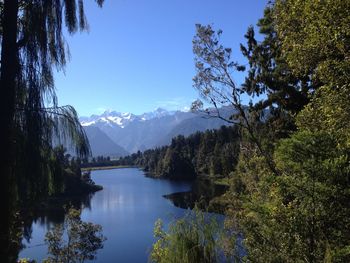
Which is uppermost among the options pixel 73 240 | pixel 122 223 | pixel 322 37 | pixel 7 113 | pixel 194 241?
pixel 322 37

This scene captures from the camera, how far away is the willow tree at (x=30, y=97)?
385 centimetres

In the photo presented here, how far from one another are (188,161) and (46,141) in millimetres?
120135

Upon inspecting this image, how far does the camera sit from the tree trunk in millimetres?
3625

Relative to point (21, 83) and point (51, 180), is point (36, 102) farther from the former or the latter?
point (51, 180)

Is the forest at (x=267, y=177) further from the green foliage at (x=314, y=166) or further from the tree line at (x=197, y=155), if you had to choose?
the tree line at (x=197, y=155)

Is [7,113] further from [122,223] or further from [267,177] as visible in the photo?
[122,223]

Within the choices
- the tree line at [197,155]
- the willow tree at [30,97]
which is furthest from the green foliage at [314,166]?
the tree line at [197,155]

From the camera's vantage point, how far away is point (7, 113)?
3824 millimetres

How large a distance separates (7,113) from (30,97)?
384 mm

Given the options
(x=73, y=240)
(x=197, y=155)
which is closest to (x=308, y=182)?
(x=73, y=240)

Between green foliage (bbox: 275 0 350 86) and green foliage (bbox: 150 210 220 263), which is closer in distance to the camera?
green foliage (bbox: 275 0 350 86)

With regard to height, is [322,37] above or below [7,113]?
above

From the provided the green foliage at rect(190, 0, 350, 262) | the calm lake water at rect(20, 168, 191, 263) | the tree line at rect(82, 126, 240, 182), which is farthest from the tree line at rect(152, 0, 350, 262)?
the tree line at rect(82, 126, 240, 182)

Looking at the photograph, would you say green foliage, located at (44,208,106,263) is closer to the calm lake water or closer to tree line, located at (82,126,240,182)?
the calm lake water
